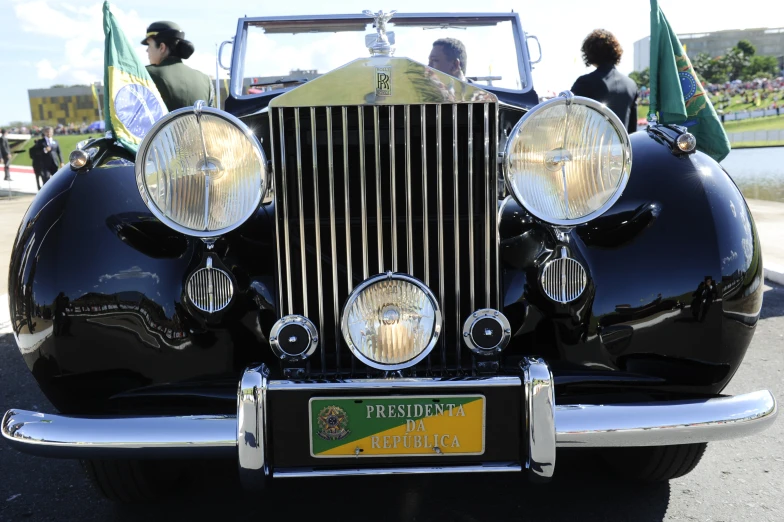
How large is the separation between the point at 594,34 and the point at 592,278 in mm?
3002

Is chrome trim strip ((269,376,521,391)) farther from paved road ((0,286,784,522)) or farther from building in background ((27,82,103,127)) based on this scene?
building in background ((27,82,103,127))

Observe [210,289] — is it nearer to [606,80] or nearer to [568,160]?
[568,160]

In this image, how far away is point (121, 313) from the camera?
206cm

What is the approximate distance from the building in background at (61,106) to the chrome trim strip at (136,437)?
321 ft

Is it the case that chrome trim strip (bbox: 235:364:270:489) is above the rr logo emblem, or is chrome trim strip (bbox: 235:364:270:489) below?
below

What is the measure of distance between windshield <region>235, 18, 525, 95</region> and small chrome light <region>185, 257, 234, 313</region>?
1681 mm

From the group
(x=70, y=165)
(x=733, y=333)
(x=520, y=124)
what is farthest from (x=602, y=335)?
(x=70, y=165)

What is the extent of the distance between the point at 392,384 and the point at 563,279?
2.02ft

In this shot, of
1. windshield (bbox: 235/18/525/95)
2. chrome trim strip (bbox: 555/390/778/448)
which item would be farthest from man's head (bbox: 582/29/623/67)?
chrome trim strip (bbox: 555/390/778/448)

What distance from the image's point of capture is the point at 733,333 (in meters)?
2.10

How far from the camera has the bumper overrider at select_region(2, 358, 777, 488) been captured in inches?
72.7

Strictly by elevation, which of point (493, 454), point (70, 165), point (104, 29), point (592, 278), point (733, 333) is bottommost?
point (493, 454)

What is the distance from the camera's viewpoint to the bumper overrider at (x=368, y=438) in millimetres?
1846

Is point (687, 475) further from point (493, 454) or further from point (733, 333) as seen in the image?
point (493, 454)
